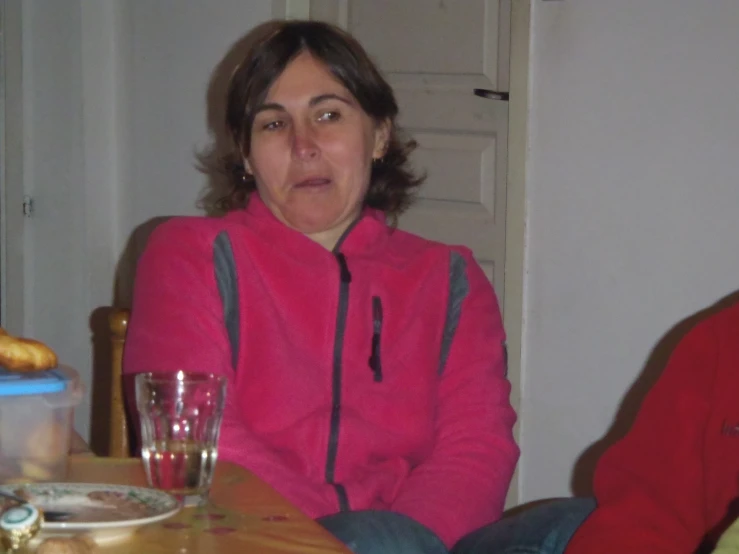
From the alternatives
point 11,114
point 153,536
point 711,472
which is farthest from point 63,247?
point 153,536

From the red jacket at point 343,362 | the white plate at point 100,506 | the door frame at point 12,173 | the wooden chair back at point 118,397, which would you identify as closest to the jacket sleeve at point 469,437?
the red jacket at point 343,362

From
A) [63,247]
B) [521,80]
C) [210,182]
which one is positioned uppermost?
[521,80]

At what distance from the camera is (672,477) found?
124cm

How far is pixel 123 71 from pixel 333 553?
2.69 meters

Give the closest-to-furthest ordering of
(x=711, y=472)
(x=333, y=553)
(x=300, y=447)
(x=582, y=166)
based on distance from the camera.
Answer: (x=333, y=553) → (x=711, y=472) → (x=300, y=447) → (x=582, y=166)

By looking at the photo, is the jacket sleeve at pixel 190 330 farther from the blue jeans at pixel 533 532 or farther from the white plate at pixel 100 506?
the white plate at pixel 100 506

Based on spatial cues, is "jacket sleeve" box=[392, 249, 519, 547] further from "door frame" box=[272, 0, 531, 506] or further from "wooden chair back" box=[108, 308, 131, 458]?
"door frame" box=[272, 0, 531, 506]

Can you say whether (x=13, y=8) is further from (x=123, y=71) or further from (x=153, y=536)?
(x=153, y=536)

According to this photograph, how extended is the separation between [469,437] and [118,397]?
444 mm

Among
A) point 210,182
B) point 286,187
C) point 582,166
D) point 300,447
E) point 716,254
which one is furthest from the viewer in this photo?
point 210,182

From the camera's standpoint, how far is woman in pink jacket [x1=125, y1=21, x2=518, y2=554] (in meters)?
1.32

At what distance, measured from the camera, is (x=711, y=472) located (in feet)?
4.05

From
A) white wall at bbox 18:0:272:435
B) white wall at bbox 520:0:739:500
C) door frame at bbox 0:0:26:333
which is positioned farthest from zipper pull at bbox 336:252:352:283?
door frame at bbox 0:0:26:333

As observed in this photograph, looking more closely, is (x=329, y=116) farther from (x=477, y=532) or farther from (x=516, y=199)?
(x=516, y=199)
